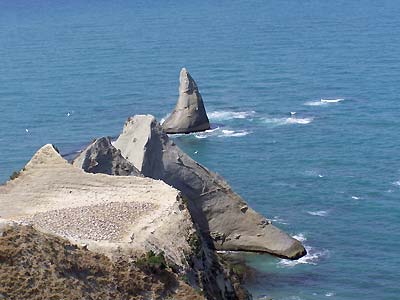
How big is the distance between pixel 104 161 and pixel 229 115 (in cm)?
4784

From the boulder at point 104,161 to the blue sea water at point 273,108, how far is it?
12.2 metres

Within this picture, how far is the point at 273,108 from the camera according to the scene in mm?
116062

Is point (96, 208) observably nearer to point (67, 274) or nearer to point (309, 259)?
point (67, 274)

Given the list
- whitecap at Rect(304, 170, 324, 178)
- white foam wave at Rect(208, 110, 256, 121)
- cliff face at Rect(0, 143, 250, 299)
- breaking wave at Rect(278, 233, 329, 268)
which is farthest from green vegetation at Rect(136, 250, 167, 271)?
white foam wave at Rect(208, 110, 256, 121)

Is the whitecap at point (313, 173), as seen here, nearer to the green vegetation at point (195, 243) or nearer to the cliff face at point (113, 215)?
the cliff face at point (113, 215)

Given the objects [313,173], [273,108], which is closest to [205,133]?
[273,108]

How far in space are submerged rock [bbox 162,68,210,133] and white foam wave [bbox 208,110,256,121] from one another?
3233mm

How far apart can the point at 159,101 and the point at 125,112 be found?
6862 millimetres

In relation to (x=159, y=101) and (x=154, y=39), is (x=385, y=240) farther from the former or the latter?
(x=154, y=39)

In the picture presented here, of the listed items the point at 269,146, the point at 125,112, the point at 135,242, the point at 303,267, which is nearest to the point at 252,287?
the point at 303,267

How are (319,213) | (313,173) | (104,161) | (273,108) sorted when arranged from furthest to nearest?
(273,108), (313,173), (319,213), (104,161)

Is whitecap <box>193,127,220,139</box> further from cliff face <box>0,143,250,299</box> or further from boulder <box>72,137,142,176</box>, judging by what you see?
cliff face <box>0,143,250,299</box>

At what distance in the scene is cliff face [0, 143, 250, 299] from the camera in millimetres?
45438

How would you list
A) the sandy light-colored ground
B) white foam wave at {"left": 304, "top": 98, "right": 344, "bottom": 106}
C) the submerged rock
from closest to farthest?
the sandy light-colored ground < the submerged rock < white foam wave at {"left": 304, "top": 98, "right": 344, "bottom": 106}
